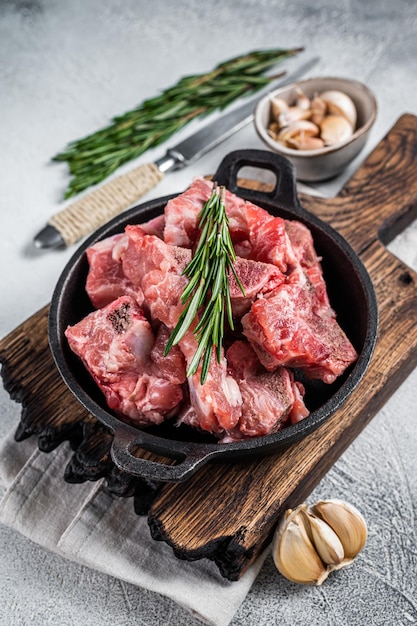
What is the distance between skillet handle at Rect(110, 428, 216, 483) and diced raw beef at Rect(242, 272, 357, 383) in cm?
37

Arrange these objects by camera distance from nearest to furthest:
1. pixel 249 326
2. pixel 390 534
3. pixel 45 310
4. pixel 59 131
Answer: pixel 249 326 < pixel 390 534 < pixel 45 310 < pixel 59 131

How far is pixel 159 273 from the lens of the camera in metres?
2.35

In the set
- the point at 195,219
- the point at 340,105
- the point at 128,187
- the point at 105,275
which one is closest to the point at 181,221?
the point at 195,219

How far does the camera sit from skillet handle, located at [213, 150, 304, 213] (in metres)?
2.86

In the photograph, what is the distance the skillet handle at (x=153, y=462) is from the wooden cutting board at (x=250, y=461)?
309mm

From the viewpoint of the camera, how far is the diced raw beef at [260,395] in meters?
2.30

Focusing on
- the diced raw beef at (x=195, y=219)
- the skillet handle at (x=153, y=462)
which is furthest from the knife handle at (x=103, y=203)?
the skillet handle at (x=153, y=462)

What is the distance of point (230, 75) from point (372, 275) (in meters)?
1.72

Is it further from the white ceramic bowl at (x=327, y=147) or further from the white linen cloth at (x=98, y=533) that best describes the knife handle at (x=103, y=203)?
the white linen cloth at (x=98, y=533)

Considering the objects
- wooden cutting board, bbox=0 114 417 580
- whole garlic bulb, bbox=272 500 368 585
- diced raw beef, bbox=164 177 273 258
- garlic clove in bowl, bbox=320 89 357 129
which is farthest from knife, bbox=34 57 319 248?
whole garlic bulb, bbox=272 500 368 585

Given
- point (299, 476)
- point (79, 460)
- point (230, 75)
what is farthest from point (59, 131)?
point (299, 476)

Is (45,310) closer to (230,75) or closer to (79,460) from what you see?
(79,460)

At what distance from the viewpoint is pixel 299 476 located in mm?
2516

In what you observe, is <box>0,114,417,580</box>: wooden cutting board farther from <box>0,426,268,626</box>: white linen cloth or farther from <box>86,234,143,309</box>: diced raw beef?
<box>86,234,143,309</box>: diced raw beef
